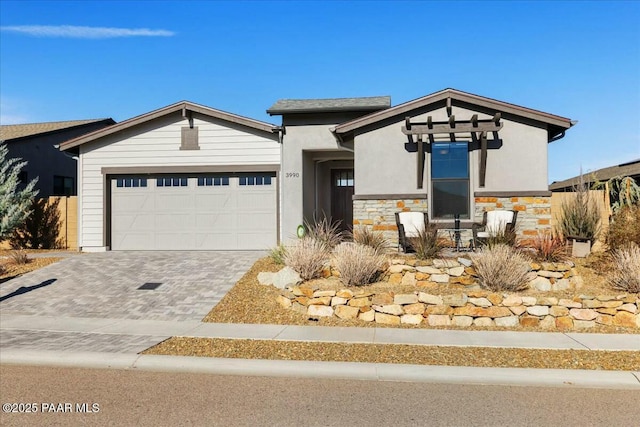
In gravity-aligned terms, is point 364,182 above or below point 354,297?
above

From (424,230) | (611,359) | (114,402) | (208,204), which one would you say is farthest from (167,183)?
(611,359)

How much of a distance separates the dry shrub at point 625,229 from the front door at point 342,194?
1015 centimetres

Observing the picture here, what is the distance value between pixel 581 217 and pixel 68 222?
656 inches

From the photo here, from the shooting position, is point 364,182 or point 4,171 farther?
point 4,171

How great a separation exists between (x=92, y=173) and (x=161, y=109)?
3406mm

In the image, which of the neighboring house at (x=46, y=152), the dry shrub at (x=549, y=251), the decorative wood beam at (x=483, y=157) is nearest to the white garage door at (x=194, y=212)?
the neighboring house at (x=46, y=152)

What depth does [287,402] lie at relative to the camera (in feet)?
16.5

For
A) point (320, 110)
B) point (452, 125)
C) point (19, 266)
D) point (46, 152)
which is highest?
point (320, 110)

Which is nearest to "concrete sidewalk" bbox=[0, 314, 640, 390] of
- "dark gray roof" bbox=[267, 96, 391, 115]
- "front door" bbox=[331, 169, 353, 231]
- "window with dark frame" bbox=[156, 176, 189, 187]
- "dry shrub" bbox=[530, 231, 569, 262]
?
"dry shrub" bbox=[530, 231, 569, 262]

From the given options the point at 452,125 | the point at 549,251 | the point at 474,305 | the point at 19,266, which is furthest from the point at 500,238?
the point at 19,266

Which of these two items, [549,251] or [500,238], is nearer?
[549,251]

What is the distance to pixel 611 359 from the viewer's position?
6.35m

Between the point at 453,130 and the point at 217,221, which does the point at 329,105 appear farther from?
the point at 217,221

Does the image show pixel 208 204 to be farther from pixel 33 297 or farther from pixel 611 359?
pixel 611 359
